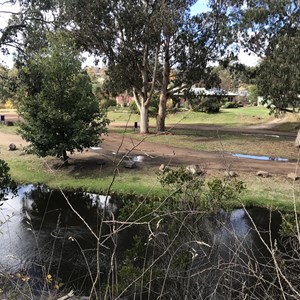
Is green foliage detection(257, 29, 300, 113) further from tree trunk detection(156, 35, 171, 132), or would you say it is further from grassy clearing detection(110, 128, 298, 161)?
tree trunk detection(156, 35, 171, 132)

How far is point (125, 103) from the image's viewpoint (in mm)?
52531

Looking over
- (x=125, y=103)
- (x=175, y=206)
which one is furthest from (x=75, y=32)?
(x=125, y=103)

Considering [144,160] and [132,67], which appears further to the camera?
[132,67]

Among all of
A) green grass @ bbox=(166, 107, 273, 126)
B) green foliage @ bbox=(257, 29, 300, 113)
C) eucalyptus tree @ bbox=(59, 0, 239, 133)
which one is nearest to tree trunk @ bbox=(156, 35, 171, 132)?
eucalyptus tree @ bbox=(59, 0, 239, 133)

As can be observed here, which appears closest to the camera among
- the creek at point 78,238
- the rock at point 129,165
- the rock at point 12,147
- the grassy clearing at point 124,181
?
the creek at point 78,238

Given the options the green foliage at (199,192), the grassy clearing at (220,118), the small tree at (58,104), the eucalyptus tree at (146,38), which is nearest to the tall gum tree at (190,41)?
the eucalyptus tree at (146,38)

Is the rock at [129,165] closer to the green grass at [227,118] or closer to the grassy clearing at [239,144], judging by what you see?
the grassy clearing at [239,144]

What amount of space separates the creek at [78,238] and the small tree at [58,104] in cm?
197

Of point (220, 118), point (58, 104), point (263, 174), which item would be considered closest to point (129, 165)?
point (58, 104)

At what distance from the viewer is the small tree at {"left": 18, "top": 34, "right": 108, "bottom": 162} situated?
1420 cm

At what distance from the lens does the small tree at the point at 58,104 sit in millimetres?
14203

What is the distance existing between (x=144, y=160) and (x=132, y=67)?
9.87 meters

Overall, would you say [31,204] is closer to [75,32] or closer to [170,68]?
[75,32]

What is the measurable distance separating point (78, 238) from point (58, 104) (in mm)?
7071
